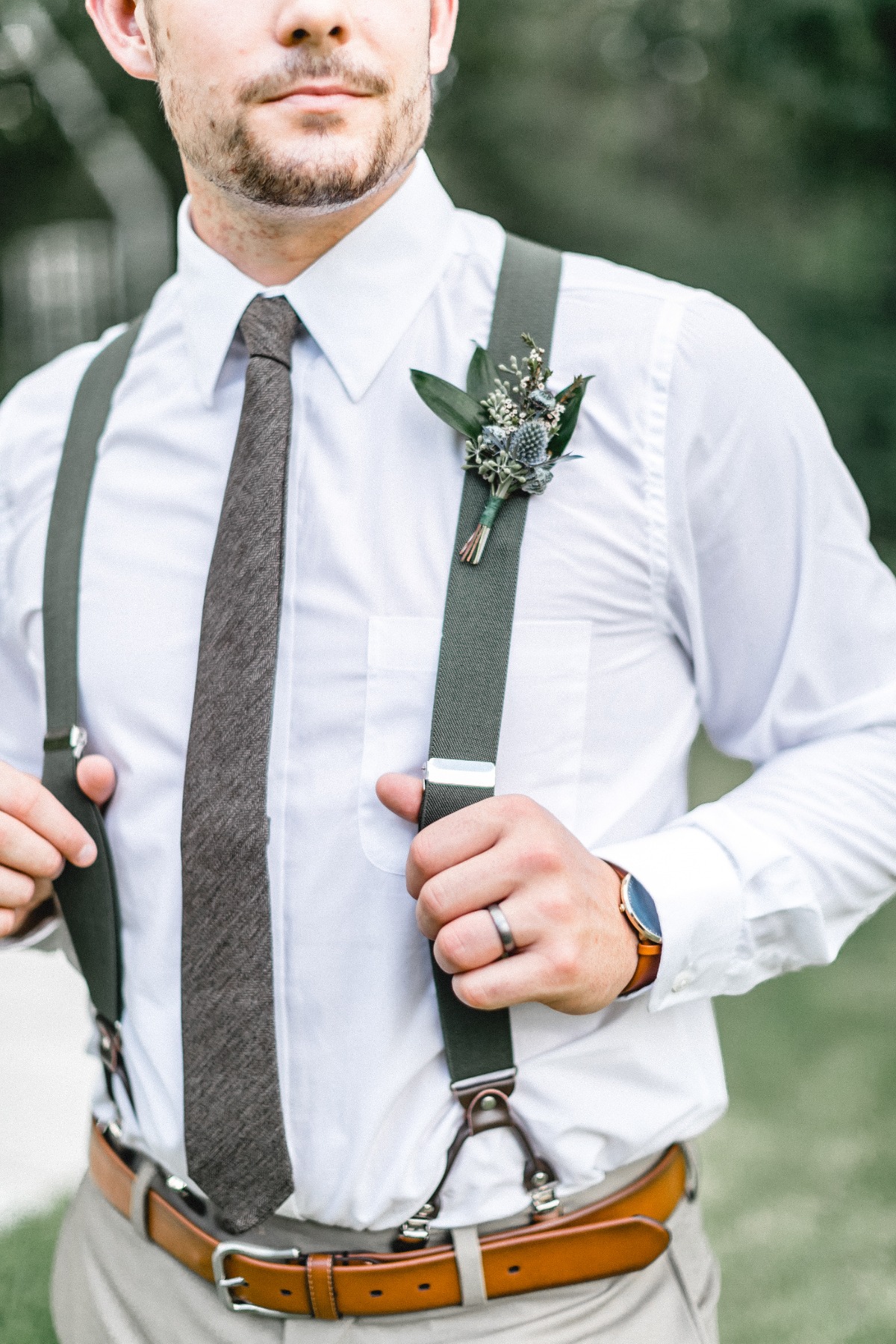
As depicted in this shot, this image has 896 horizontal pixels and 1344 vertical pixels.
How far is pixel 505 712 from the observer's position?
144 cm

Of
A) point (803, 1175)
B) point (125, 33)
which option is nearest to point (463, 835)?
point (125, 33)

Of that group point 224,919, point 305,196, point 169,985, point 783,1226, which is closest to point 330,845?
point 224,919

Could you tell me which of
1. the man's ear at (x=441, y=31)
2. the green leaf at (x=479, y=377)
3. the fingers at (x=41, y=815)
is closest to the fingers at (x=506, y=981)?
the fingers at (x=41, y=815)

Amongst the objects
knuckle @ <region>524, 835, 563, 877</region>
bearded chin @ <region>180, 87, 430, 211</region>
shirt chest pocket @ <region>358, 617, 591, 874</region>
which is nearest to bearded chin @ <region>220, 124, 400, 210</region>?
bearded chin @ <region>180, 87, 430, 211</region>

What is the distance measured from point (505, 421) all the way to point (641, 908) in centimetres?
53

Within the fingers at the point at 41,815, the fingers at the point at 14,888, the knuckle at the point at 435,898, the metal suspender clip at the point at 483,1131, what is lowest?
the metal suspender clip at the point at 483,1131

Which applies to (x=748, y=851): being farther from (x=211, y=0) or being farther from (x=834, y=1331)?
(x=834, y=1331)

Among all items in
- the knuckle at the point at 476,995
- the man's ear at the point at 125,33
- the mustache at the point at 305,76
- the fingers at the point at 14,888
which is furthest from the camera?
the man's ear at the point at 125,33

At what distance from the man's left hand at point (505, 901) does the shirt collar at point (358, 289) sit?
0.54 meters

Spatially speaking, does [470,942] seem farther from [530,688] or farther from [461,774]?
[530,688]

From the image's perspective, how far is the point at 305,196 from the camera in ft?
4.65

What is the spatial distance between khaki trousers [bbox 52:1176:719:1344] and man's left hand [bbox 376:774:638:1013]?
0.42m

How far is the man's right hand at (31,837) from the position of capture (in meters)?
1.46

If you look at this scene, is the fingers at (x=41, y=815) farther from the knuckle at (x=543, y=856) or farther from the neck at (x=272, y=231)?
the neck at (x=272, y=231)
